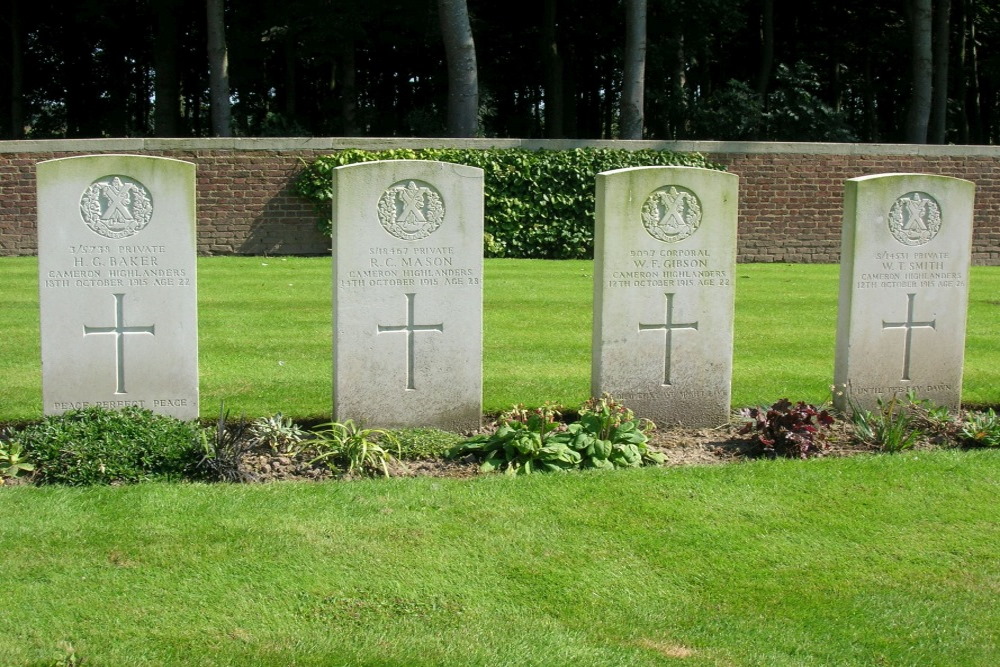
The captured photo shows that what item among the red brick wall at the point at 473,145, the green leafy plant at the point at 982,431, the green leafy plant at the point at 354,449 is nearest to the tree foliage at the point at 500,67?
the red brick wall at the point at 473,145

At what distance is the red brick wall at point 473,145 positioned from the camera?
1691 centimetres

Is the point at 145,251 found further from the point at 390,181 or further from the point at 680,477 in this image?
the point at 680,477

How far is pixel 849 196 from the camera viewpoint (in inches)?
279

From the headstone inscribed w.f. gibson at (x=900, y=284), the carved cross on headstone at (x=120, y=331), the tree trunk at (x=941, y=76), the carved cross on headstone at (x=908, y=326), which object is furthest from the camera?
the tree trunk at (x=941, y=76)

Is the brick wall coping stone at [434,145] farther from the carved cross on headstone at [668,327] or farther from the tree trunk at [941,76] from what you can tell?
the carved cross on headstone at [668,327]

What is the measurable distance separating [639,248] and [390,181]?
1634mm

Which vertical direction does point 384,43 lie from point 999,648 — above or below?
above

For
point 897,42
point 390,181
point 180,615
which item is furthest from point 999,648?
point 897,42

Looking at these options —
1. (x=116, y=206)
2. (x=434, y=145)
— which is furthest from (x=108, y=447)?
(x=434, y=145)

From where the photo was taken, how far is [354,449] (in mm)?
6145

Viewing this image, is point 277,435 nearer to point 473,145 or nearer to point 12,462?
point 12,462

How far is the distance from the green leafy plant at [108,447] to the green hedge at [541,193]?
465 inches

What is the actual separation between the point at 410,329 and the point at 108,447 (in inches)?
75.0

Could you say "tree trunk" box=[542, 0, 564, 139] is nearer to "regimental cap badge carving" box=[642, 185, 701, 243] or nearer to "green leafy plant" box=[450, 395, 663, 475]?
"regimental cap badge carving" box=[642, 185, 701, 243]
